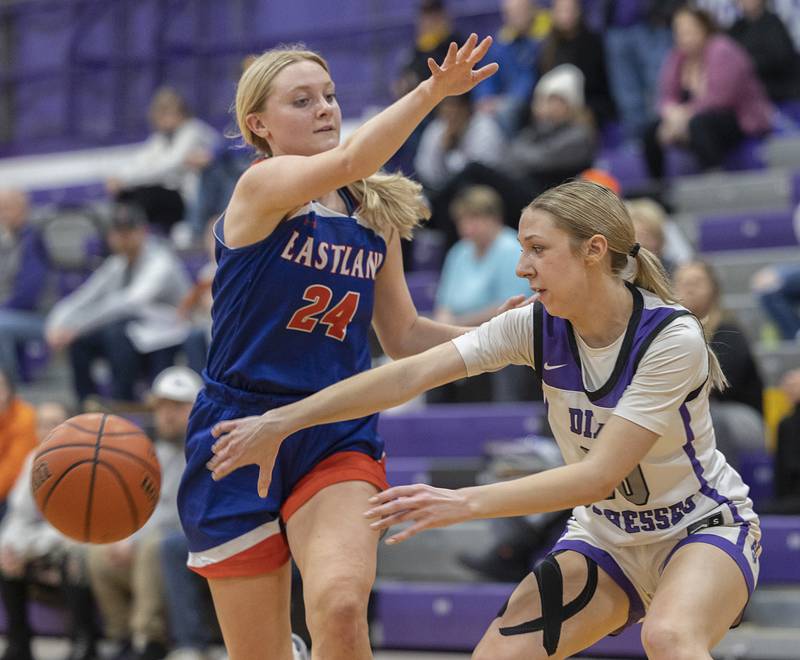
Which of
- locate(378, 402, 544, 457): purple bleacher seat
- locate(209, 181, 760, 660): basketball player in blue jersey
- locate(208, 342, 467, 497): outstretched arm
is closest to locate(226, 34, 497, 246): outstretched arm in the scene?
locate(209, 181, 760, 660): basketball player in blue jersey

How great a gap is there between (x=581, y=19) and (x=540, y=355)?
648 centimetres

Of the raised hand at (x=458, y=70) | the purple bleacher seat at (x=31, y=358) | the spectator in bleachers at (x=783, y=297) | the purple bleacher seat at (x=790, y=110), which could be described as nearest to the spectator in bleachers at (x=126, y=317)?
the purple bleacher seat at (x=31, y=358)

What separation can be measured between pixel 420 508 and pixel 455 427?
4.40 m

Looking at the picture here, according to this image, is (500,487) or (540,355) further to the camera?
(540,355)

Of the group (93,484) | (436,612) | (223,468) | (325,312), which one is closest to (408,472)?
(436,612)

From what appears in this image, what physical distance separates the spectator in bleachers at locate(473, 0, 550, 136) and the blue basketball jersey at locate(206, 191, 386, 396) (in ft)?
19.1

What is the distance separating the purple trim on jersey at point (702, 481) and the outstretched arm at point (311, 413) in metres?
0.65

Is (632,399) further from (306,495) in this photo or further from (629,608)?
(306,495)

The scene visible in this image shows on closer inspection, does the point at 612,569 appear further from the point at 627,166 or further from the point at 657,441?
the point at 627,166

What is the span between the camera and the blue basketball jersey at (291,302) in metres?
3.43

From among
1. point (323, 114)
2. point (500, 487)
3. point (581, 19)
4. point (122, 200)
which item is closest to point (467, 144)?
point (581, 19)

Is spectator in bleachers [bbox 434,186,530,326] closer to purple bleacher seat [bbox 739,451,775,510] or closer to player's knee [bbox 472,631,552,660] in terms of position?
purple bleacher seat [bbox 739,451,775,510]

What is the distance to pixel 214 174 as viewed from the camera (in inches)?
406

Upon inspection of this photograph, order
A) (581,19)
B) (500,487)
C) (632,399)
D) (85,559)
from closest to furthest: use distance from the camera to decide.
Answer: (500,487)
(632,399)
(85,559)
(581,19)
